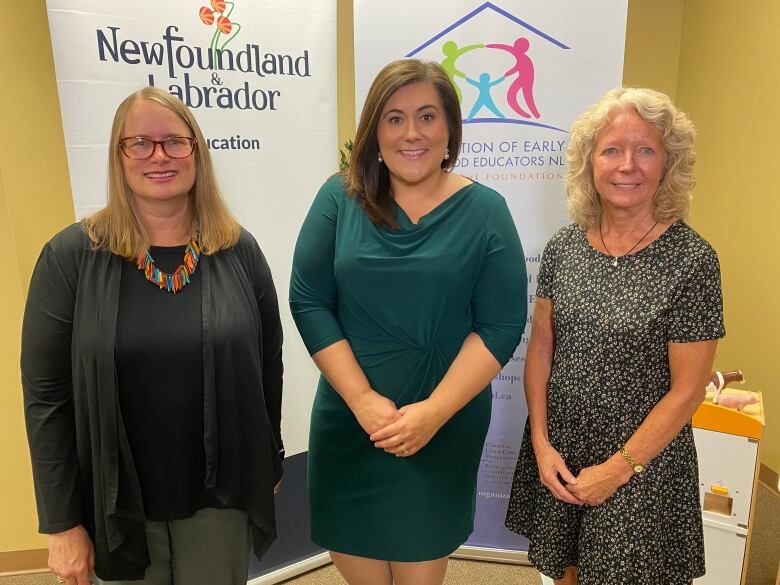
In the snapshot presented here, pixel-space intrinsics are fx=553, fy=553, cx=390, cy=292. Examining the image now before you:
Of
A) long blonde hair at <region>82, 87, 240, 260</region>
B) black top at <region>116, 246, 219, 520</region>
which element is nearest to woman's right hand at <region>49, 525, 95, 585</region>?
black top at <region>116, 246, 219, 520</region>

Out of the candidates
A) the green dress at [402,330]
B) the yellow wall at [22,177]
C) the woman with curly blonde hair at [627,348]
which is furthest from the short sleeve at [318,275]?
the yellow wall at [22,177]

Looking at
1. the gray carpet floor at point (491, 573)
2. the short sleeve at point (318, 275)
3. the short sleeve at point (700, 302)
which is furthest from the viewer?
the gray carpet floor at point (491, 573)

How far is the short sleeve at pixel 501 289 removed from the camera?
142 centimetres

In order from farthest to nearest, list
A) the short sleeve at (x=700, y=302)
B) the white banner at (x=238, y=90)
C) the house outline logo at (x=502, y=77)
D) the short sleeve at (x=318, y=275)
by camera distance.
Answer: the house outline logo at (x=502, y=77) → the white banner at (x=238, y=90) → the short sleeve at (x=318, y=275) → the short sleeve at (x=700, y=302)

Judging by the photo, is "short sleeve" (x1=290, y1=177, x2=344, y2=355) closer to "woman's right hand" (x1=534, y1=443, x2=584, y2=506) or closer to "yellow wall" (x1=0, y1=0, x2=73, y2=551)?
"woman's right hand" (x1=534, y1=443, x2=584, y2=506)

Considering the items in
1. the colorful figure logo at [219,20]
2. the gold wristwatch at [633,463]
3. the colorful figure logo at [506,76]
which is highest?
the colorful figure logo at [219,20]

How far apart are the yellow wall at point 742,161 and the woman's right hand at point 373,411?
8.35ft

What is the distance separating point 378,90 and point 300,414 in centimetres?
153

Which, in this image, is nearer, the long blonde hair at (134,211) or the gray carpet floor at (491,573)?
the long blonde hair at (134,211)

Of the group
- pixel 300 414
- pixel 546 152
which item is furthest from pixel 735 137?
pixel 300 414

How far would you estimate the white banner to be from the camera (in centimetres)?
183

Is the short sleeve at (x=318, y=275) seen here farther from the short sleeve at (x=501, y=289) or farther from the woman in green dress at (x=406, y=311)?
the short sleeve at (x=501, y=289)

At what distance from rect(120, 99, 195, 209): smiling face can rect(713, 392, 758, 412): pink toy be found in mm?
2027

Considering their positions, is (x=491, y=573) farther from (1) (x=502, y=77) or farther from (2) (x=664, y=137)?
(1) (x=502, y=77)
